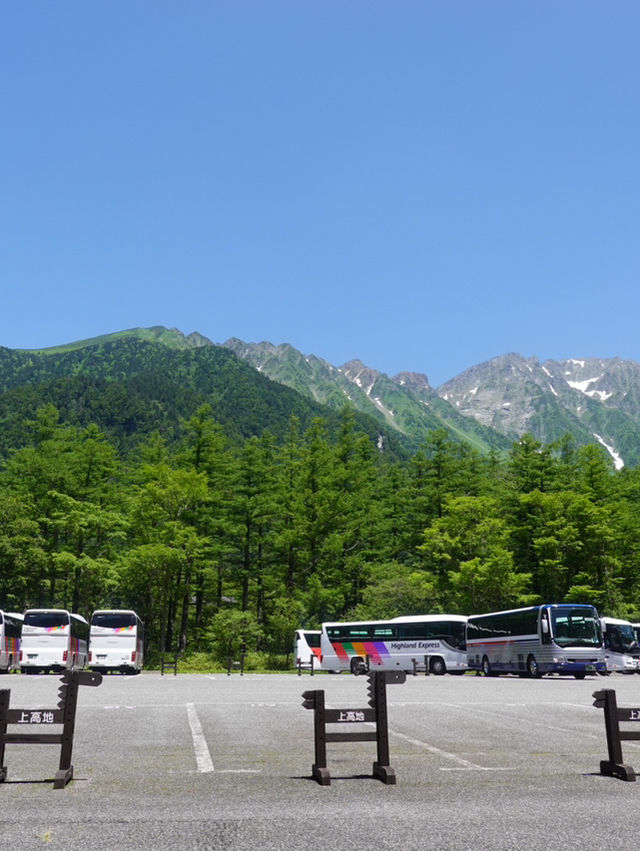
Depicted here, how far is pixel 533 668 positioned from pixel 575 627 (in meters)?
2.86

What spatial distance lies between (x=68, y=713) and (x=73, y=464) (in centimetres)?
5052

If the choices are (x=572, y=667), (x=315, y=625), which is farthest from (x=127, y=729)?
(x=315, y=625)

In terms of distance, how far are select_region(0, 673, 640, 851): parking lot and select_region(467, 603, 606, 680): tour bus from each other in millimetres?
20879

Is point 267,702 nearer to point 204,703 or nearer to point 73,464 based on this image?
point 204,703

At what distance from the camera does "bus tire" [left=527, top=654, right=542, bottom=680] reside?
34.3m

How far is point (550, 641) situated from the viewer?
33.4 meters

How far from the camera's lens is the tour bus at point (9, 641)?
32.8 m

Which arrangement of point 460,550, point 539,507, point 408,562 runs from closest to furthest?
point 460,550, point 539,507, point 408,562

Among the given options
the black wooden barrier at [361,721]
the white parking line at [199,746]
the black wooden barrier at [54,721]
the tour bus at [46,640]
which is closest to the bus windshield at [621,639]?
the tour bus at [46,640]

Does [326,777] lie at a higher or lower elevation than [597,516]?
lower

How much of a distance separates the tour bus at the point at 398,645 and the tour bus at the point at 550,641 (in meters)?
3.74

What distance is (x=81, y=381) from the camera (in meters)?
166

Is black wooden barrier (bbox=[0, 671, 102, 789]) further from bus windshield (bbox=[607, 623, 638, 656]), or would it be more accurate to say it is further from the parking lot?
bus windshield (bbox=[607, 623, 638, 656])

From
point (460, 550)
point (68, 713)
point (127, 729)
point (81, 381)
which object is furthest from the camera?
point (81, 381)
